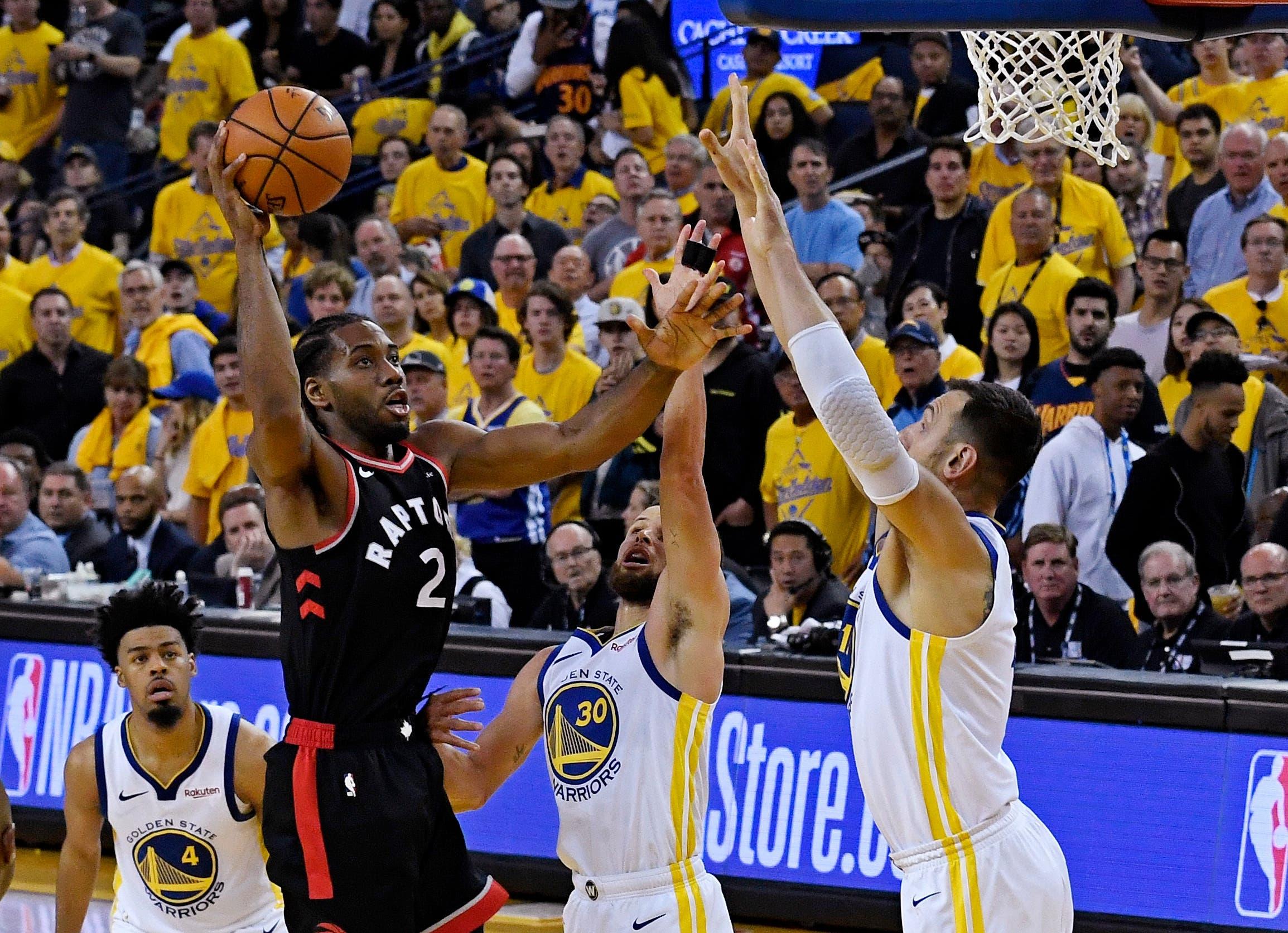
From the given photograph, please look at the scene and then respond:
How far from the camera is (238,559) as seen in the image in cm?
1038

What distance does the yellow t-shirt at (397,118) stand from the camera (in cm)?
1598

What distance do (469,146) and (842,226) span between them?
17.3 ft


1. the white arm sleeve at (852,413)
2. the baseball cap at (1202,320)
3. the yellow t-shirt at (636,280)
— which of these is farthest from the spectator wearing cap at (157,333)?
the white arm sleeve at (852,413)

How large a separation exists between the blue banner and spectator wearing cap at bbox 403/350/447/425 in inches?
70.1

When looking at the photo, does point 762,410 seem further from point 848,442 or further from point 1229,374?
point 848,442

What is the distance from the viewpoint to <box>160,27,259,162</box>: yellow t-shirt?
15719 millimetres

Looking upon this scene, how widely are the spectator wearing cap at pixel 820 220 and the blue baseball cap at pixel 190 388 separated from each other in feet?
12.6

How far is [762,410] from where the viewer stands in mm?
10516

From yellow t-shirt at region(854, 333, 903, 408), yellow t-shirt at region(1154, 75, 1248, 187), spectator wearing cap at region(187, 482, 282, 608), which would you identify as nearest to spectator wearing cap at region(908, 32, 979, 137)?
yellow t-shirt at region(1154, 75, 1248, 187)

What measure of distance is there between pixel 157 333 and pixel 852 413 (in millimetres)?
9658

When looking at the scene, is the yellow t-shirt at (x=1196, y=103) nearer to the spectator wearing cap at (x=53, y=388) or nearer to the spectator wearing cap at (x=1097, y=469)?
the spectator wearing cap at (x=1097, y=469)

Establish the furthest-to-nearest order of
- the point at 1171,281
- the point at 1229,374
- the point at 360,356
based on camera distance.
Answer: the point at 1171,281
the point at 1229,374
the point at 360,356

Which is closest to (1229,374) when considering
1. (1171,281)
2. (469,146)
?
(1171,281)

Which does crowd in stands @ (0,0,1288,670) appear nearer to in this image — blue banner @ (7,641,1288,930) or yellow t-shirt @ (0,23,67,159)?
yellow t-shirt @ (0,23,67,159)
